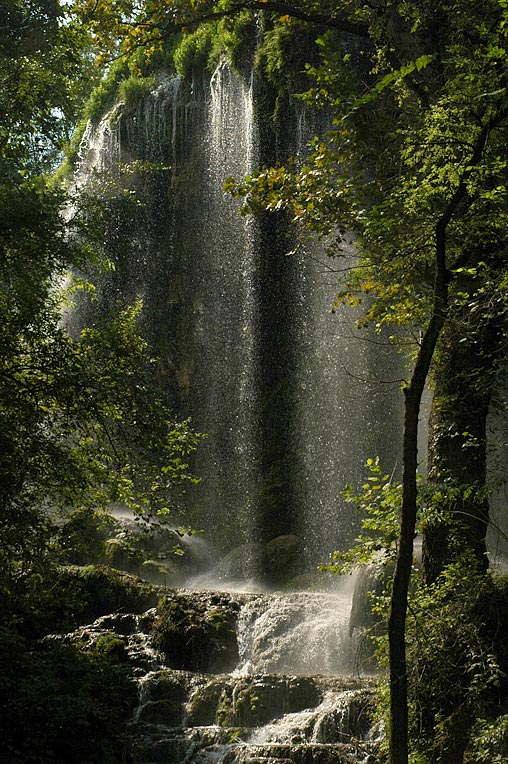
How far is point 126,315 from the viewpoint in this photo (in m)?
8.69

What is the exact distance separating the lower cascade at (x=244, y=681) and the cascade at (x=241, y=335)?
4.49 metres

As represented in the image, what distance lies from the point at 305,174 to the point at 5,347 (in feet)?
10.7

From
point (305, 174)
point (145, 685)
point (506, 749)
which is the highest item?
point (305, 174)

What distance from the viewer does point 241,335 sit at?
70.7 ft

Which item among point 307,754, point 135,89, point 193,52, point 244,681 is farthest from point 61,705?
point 135,89

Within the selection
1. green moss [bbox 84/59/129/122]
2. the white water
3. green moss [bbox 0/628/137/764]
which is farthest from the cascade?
green moss [bbox 0/628/137/764]

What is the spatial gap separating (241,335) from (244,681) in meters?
13.2

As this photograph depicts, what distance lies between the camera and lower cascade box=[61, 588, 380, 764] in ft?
26.9

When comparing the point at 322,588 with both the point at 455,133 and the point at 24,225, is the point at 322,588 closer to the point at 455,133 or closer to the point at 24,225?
the point at 24,225

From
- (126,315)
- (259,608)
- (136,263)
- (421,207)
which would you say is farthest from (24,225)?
(136,263)

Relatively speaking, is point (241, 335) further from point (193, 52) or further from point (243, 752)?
point (243, 752)

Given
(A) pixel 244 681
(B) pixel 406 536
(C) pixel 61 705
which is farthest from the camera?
(A) pixel 244 681

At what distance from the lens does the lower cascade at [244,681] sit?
8.20 meters

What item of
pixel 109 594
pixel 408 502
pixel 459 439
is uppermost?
pixel 459 439
